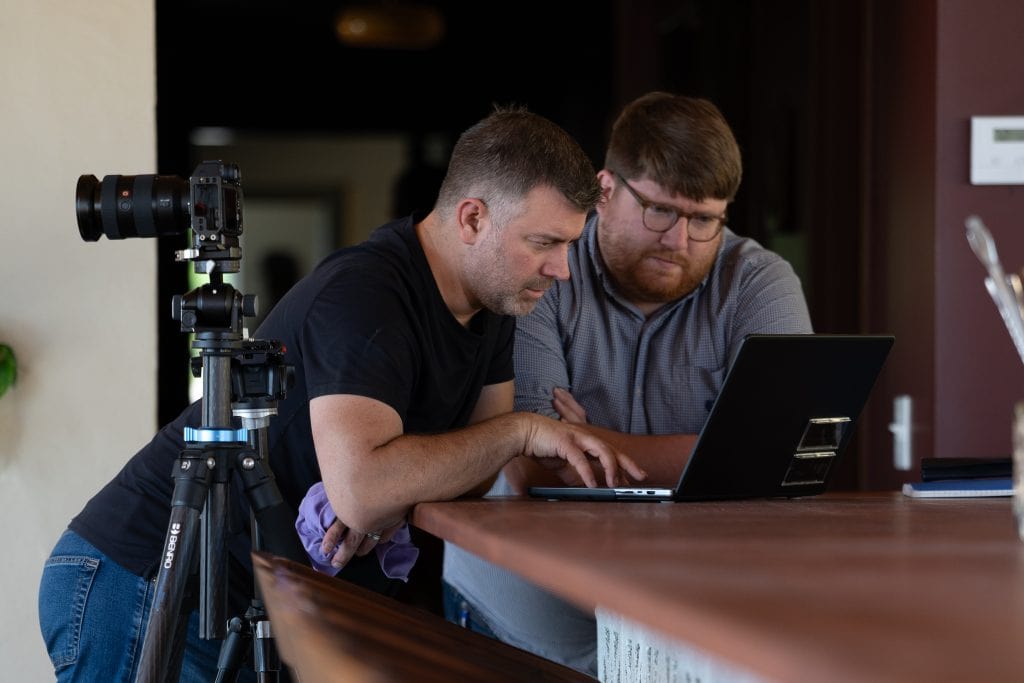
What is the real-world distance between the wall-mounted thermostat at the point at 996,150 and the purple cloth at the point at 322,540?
185cm

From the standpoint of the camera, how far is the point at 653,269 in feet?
8.16

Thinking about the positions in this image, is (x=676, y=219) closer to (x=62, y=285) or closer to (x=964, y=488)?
(x=964, y=488)

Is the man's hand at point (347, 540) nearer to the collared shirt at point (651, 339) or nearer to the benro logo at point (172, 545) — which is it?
the benro logo at point (172, 545)

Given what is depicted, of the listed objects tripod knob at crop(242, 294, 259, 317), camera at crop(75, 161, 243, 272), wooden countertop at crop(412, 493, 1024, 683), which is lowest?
wooden countertop at crop(412, 493, 1024, 683)

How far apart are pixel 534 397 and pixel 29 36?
1361 millimetres

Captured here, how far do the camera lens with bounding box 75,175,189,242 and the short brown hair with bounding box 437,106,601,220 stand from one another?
415 mm

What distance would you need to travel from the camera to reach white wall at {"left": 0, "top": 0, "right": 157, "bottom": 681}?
2.74 meters

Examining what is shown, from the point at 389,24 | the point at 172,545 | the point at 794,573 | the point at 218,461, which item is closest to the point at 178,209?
the point at 218,461

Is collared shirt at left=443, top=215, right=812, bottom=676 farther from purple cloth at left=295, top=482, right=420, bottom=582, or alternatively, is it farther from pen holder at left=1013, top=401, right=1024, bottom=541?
pen holder at left=1013, top=401, right=1024, bottom=541

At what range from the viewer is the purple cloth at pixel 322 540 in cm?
187

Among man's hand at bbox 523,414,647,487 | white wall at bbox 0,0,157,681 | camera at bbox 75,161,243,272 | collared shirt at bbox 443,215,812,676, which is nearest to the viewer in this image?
man's hand at bbox 523,414,647,487

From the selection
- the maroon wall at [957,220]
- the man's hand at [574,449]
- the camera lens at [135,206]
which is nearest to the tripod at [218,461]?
the camera lens at [135,206]

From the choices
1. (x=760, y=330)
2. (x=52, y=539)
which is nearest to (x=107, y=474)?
(x=52, y=539)

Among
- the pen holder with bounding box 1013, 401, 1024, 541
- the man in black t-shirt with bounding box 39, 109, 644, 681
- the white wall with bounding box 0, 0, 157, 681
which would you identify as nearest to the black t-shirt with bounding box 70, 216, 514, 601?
the man in black t-shirt with bounding box 39, 109, 644, 681
